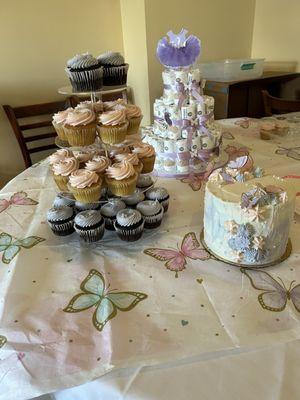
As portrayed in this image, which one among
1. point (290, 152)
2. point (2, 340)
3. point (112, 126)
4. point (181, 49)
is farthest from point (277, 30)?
point (2, 340)

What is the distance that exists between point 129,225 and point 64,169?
8.6 inches

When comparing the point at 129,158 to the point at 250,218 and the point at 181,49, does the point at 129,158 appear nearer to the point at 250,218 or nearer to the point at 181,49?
the point at 250,218

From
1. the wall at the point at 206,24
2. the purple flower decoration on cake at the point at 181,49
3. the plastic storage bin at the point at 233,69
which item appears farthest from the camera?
the plastic storage bin at the point at 233,69

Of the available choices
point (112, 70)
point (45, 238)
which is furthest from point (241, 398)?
point (112, 70)

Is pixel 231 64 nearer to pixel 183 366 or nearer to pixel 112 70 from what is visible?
pixel 112 70

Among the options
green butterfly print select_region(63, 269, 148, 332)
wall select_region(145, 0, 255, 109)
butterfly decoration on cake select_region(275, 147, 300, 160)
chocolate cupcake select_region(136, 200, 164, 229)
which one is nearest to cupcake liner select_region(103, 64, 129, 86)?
chocolate cupcake select_region(136, 200, 164, 229)

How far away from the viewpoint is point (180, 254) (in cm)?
84

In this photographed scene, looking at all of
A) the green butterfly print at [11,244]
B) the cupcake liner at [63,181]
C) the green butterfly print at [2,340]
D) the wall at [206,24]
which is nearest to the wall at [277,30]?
the wall at [206,24]

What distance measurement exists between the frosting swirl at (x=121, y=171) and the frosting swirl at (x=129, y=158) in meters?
0.02

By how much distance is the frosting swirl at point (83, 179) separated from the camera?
0.83 meters

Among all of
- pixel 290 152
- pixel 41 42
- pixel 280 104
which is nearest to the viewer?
pixel 290 152

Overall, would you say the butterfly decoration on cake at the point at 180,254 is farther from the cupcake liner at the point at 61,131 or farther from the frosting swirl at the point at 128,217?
the cupcake liner at the point at 61,131

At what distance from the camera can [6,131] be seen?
7.39ft

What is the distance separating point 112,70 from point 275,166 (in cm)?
69
